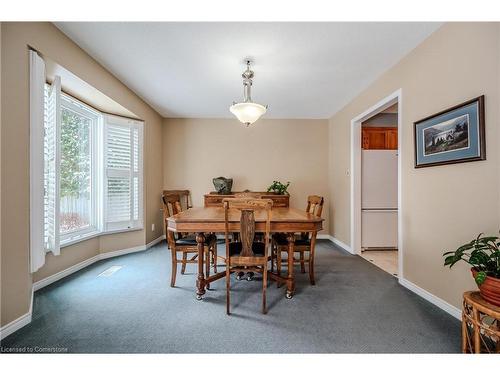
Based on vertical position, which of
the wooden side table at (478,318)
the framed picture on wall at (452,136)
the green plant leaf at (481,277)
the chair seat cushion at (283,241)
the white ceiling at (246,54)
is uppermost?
the white ceiling at (246,54)

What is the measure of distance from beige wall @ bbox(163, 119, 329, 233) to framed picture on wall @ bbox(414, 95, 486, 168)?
2.58 m

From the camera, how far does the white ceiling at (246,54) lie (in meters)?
2.04

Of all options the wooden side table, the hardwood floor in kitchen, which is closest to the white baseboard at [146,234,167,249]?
the hardwood floor in kitchen

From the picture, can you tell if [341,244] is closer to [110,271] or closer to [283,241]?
[283,241]

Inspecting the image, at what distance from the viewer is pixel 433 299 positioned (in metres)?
2.05

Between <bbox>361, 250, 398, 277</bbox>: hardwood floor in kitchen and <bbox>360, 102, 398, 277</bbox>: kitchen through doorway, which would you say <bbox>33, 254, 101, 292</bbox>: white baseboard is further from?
<bbox>360, 102, 398, 277</bbox>: kitchen through doorway

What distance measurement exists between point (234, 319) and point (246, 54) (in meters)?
2.56

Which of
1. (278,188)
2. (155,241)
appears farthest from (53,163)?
(278,188)

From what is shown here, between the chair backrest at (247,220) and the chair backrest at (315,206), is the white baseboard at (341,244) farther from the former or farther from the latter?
the chair backrest at (247,220)

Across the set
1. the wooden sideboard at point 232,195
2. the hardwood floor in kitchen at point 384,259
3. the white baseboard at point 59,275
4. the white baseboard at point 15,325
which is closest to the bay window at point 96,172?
the white baseboard at point 59,275

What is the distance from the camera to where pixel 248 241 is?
200 cm

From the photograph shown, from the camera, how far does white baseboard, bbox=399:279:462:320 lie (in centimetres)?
183

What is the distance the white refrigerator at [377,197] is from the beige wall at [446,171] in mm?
1247
